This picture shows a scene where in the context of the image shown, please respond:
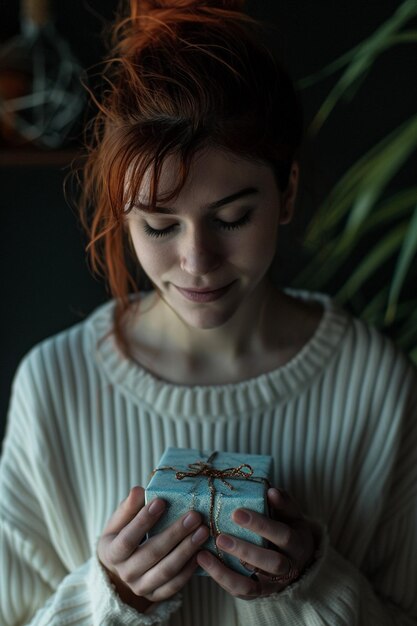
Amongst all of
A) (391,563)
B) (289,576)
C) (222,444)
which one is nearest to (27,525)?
(222,444)

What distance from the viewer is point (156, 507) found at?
33.1 inches

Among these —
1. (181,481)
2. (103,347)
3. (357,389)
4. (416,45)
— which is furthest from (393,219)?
(181,481)

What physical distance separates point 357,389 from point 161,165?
474 mm

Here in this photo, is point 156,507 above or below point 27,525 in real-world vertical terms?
above

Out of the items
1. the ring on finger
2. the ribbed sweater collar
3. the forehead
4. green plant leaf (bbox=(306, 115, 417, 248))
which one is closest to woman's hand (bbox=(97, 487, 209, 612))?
the ring on finger

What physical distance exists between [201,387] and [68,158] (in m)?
0.48

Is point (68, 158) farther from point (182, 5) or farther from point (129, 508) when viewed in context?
point (129, 508)

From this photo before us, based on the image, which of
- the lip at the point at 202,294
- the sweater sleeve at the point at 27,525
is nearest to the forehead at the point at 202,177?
the lip at the point at 202,294

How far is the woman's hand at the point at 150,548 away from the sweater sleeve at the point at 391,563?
0.13 metres

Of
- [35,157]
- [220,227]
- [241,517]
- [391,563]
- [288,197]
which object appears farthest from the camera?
[35,157]

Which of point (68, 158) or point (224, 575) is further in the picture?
point (68, 158)

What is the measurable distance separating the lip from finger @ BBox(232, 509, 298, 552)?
0.27 meters

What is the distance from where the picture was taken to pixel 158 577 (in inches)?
34.8

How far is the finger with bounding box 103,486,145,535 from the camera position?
88cm
